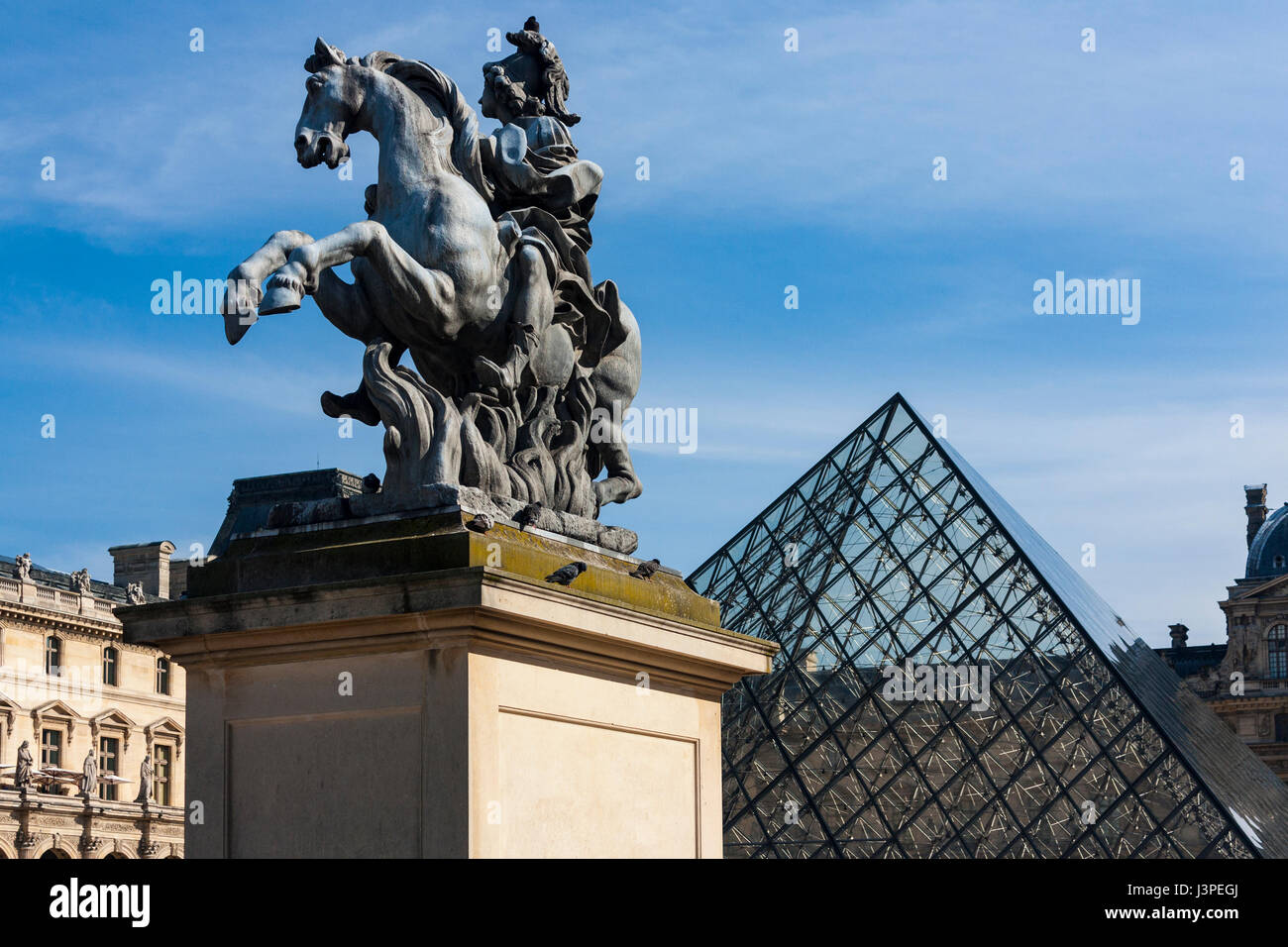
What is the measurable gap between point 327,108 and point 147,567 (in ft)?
246

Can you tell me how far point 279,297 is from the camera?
4.36 meters

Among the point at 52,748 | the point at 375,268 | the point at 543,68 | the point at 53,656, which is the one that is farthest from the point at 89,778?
the point at 375,268

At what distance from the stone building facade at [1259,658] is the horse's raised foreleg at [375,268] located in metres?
81.5

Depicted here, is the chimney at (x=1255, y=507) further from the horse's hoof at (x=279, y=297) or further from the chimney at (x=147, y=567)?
the horse's hoof at (x=279, y=297)

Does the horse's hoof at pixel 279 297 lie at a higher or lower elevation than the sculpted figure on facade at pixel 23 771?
higher

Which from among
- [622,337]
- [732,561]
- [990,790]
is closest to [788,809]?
[990,790]

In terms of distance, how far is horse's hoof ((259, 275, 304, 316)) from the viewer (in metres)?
4.35

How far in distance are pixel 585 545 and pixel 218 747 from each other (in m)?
1.02

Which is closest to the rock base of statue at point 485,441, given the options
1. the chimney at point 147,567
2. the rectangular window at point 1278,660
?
the chimney at point 147,567

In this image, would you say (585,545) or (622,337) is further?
(622,337)

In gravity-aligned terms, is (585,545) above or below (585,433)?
below

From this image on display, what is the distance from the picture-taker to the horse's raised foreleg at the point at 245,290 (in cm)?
436

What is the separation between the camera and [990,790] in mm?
55438
